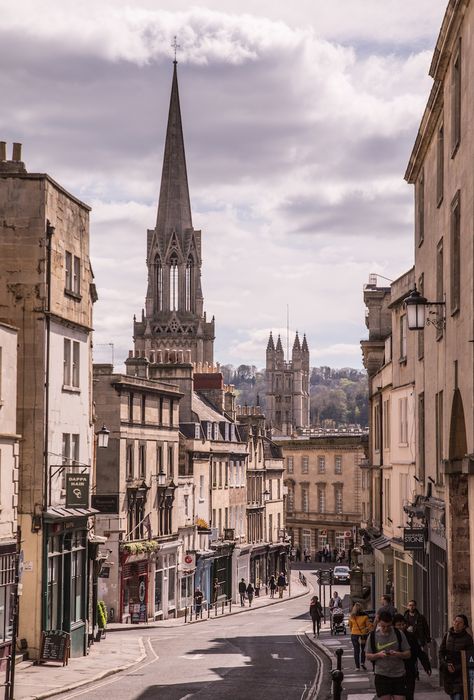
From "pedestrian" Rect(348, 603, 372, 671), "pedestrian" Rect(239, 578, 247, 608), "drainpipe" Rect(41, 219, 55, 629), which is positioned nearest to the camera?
"pedestrian" Rect(348, 603, 372, 671)

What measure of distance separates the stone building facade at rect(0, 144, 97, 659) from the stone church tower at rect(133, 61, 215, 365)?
421ft

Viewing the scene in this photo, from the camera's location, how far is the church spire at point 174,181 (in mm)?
166125

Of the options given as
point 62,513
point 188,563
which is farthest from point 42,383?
point 188,563

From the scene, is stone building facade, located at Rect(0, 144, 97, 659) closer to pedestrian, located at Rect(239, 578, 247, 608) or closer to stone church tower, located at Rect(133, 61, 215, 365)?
pedestrian, located at Rect(239, 578, 247, 608)

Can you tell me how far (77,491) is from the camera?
3372 cm

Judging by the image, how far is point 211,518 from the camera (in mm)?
75500

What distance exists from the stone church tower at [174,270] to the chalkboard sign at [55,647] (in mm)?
131348

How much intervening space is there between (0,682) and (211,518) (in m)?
49.1

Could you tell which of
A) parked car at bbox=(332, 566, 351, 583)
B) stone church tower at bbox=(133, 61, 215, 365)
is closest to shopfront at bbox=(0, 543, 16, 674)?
parked car at bbox=(332, 566, 351, 583)

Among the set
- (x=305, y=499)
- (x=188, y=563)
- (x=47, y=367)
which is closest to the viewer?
(x=47, y=367)

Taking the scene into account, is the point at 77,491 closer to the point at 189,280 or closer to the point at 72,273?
the point at 72,273

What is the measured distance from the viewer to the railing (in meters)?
63.5

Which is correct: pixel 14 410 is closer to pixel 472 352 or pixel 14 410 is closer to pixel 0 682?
pixel 0 682

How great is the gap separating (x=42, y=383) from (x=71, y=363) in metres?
2.86
